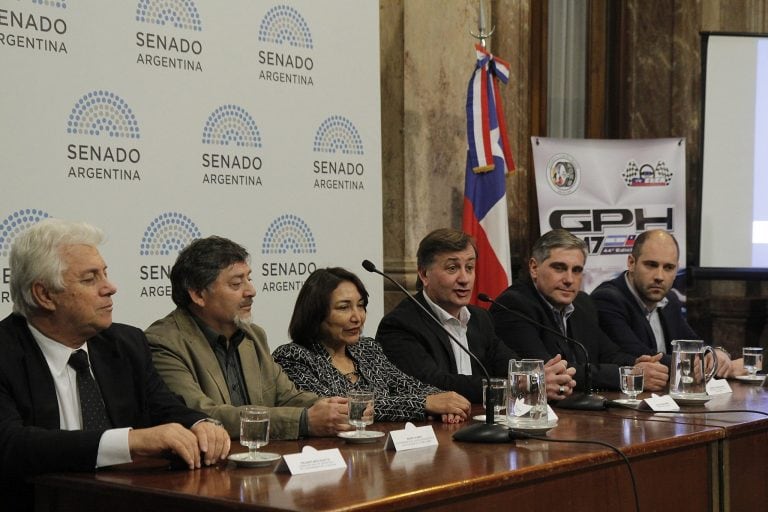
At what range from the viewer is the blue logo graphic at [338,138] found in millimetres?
5195

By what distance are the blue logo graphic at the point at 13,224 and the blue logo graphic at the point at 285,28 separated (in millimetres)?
1393

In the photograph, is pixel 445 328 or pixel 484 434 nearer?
pixel 484 434

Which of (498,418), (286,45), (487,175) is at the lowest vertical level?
(498,418)

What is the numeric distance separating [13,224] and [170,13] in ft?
3.67

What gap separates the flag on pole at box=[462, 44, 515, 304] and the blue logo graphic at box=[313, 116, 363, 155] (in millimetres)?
1093

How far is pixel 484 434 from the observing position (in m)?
3.03

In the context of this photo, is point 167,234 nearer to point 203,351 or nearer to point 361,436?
point 203,351

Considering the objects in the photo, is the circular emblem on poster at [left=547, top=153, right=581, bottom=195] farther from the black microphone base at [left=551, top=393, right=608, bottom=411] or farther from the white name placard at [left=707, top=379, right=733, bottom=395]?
the black microphone base at [left=551, top=393, right=608, bottom=411]

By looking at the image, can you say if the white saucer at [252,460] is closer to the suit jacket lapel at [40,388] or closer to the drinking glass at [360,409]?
the drinking glass at [360,409]

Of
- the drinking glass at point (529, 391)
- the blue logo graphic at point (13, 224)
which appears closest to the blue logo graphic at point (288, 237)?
the blue logo graphic at point (13, 224)

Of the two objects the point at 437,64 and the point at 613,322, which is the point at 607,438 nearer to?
the point at 613,322

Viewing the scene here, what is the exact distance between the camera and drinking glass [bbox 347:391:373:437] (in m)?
3.05

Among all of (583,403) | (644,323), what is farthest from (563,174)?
(583,403)

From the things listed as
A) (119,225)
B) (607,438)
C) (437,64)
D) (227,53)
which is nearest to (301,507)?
(607,438)
